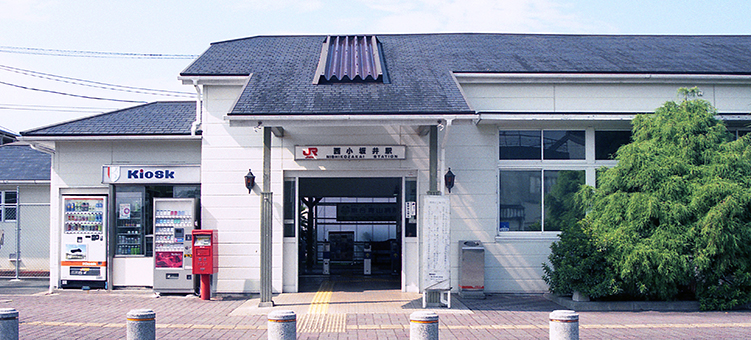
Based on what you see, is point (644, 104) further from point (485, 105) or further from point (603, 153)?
point (485, 105)

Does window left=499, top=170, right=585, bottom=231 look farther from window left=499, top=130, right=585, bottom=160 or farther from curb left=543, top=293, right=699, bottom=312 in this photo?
curb left=543, top=293, right=699, bottom=312

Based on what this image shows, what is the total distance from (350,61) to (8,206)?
41.3 feet

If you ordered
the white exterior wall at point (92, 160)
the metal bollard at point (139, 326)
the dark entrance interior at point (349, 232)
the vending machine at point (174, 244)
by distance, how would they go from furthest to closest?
the dark entrance interior at point (349, 232) < the white exterior wall at point (92, 160) < the vending machine at point (174, 244) < the metal bollard at point (139, 326)

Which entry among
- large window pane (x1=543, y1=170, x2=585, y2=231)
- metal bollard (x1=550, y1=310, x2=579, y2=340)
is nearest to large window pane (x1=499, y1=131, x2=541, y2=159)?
large window pane (x1=543, y1=170, x2=585, y2=231)

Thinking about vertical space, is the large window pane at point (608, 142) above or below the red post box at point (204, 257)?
above

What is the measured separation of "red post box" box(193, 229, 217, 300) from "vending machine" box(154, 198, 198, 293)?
518 mm

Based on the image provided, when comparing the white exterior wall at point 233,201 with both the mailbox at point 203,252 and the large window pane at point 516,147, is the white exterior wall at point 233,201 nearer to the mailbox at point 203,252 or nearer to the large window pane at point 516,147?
the mailbox at point 203,252

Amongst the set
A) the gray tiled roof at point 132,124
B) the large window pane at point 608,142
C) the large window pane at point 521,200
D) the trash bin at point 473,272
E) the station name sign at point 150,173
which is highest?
the gray tiled roof at point 132,124

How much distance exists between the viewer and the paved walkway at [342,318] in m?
8.62

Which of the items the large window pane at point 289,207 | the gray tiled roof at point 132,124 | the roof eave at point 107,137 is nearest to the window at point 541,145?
the large window pane at point 289,207

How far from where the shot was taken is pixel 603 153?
12.9m

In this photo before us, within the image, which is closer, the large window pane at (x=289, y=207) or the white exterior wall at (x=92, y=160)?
the large window pane at (x=289, y=207)

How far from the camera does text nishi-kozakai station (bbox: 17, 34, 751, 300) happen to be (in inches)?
488

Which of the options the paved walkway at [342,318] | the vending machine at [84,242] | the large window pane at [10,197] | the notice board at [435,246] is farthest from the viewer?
the large window pane at [10,197]
